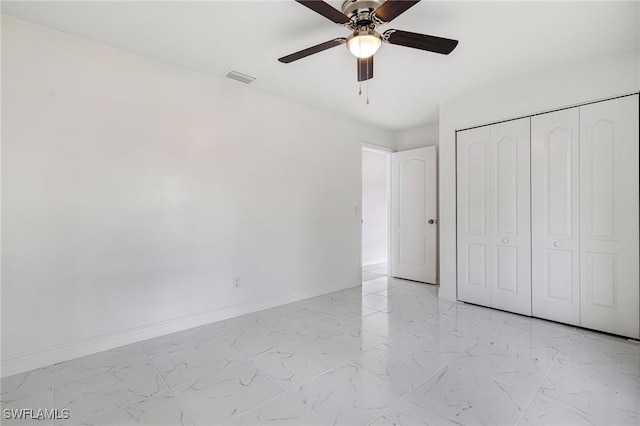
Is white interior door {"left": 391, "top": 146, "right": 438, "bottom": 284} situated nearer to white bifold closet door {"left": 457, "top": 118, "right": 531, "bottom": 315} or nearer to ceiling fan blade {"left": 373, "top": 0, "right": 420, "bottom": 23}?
white bifold closet door {"left": 457, "top": 118, "right": 531, "bottom": 315}

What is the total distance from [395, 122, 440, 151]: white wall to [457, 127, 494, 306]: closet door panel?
1105 mm

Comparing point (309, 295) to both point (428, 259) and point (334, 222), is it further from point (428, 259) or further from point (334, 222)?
point (428, 259)

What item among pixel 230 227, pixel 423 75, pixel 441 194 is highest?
pixel 423 75

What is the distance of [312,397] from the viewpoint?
71.8 inches

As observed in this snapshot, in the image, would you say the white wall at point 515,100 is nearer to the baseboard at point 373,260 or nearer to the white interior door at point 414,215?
the white interior door at point 414,215

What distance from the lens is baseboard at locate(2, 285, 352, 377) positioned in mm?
2131

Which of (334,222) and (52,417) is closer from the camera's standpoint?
(52,417)

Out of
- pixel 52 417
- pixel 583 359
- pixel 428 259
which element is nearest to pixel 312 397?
pixel 52 417

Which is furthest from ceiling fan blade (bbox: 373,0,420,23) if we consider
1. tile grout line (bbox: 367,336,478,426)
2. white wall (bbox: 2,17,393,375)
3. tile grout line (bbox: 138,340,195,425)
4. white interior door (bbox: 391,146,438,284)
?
white interior door (bbox: 391,146,438,284)

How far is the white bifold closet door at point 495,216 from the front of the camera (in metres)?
3.20

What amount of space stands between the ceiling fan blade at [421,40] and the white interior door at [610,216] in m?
1.91

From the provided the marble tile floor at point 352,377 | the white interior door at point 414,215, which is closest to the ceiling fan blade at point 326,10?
→ the marble tile floor at point 352,377

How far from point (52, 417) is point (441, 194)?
404cm

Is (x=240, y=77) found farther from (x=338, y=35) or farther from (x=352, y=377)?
(x=352, y=377)
